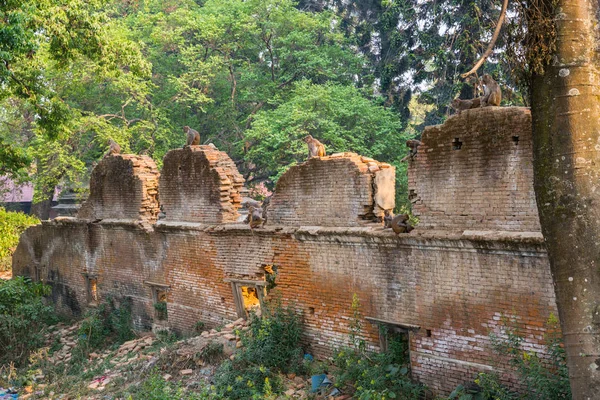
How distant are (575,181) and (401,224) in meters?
4.20

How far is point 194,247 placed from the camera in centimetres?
1138

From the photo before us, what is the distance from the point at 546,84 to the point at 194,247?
8485mm

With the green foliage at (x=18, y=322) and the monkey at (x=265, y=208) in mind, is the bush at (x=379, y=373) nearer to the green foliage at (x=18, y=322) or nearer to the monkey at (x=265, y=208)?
the monkey at (x=265, y=208)

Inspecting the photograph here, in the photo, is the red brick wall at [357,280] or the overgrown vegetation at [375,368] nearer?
the red brick wall at [357,280]

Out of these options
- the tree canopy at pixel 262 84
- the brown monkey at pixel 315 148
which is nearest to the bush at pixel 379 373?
the brown monkey at pixel 315 148

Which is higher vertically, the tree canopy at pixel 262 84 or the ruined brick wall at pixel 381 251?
the tree canopy at pixel 262 84

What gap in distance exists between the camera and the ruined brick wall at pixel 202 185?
35.9ft

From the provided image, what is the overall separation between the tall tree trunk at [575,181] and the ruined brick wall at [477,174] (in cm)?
303

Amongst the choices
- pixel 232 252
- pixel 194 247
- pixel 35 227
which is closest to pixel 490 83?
pixel 232 252

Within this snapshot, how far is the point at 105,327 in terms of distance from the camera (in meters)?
13.4

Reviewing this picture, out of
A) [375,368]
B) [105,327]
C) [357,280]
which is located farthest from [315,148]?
[105,327]

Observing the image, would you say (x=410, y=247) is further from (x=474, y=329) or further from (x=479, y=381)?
(x=479, y=381)

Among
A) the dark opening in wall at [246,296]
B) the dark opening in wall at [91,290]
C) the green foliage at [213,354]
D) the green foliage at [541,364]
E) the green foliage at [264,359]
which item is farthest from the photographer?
the dark opening in wall at [91,290]

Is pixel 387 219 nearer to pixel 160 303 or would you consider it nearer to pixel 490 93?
pixel 490 93
